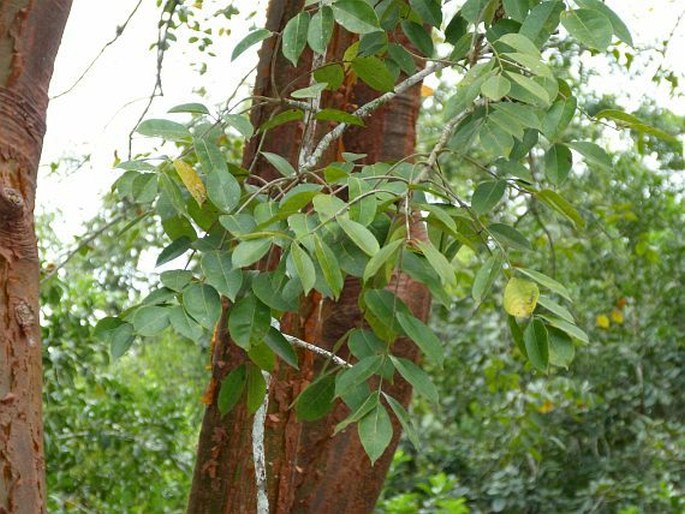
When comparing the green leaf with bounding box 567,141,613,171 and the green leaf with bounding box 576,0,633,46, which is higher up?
the green leaf with bounding box 576,0,633,46

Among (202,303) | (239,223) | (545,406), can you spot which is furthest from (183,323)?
(545,406)

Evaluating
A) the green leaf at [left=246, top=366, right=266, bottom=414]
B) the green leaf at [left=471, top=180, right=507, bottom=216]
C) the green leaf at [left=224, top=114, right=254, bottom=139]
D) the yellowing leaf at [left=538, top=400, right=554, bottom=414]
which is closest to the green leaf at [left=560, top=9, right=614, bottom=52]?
the green leaf at [left=471, top=180, right=507, bottom=216]

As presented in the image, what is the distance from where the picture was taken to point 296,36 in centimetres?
171

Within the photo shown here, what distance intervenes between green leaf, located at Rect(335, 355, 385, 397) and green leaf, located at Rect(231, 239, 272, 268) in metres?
0.18

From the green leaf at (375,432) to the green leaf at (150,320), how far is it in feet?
0.90

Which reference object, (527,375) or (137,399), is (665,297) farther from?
(137,399)

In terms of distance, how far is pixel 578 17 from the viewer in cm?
162

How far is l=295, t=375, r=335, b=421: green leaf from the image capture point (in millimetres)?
1687

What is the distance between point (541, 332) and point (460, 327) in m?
4.19

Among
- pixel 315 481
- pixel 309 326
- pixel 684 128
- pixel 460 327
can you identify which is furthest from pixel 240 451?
pixel 684 128

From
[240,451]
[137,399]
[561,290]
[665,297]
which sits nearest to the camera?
[561,290]

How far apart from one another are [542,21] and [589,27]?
9cm

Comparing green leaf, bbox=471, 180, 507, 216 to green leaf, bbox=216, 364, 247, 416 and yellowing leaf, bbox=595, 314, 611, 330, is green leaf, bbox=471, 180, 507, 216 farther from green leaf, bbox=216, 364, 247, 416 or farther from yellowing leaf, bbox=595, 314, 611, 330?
yellowing leaf, bbox=595, 314, 611, 330

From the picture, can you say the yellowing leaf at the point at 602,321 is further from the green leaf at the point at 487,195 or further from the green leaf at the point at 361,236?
the green leaf at the point at 361,236
